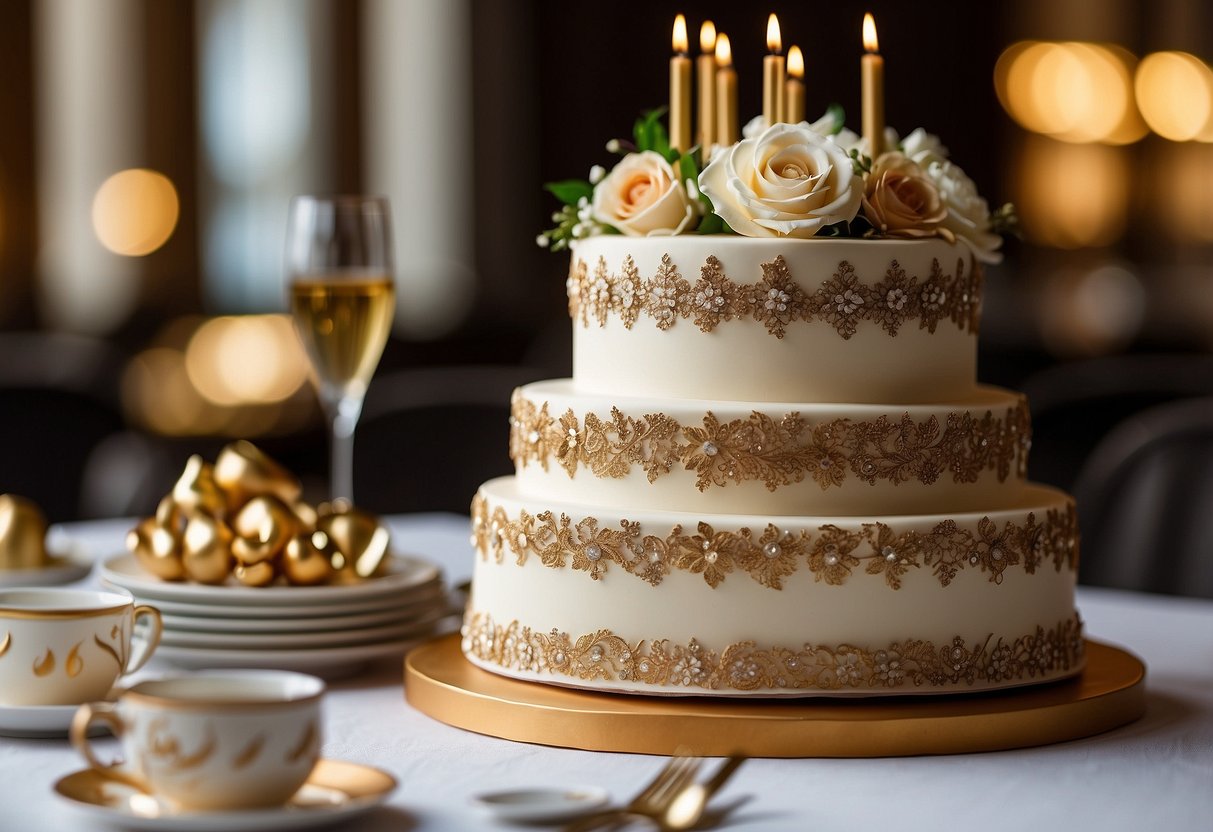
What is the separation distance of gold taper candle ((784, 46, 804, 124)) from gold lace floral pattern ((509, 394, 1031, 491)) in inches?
14.6

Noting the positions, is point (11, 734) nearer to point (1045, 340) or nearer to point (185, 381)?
point (185, 381)

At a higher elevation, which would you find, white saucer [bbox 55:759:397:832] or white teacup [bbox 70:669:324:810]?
white teacup [bbox 70:669:324:810]

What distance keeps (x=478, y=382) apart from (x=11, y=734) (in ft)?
9.67

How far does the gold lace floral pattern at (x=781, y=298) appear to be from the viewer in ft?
5.15

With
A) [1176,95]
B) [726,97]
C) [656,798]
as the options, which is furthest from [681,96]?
[1176,95]

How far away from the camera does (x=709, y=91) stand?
178 centimetres

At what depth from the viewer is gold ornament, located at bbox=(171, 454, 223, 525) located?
5.94 feet

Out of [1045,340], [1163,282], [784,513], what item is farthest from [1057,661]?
[1163,282]

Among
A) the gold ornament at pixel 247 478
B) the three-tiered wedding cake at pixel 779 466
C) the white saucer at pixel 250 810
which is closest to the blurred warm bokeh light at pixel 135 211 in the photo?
the gold ornament at pixel 247 478

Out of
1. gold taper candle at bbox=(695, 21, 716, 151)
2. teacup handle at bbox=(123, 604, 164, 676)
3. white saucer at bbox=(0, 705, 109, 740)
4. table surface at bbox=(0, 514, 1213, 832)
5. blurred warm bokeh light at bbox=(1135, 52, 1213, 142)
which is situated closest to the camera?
table surface at bbox=(0, 514, 1213, 832)

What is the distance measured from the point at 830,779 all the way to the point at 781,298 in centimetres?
47

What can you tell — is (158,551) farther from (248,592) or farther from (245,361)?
(245,361)

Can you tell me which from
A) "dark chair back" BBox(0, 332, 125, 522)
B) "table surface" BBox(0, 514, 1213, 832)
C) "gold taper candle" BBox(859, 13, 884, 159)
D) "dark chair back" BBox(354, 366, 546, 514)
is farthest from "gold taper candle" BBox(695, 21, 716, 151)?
"dark chair back" BBox(0, 332, 125, 522)

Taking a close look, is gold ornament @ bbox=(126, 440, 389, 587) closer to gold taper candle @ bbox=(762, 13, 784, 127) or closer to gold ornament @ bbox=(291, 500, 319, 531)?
gold ornament @ bbox=(291, 500, 319, 531)
